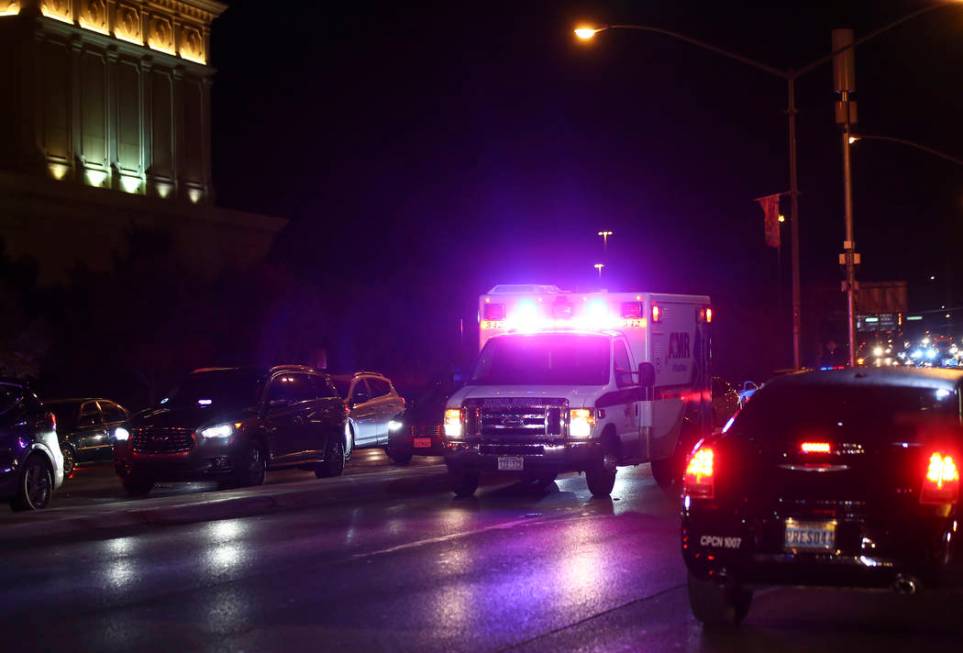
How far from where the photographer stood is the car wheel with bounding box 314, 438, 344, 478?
23.0 meters

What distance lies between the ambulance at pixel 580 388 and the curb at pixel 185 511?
192 centimetres

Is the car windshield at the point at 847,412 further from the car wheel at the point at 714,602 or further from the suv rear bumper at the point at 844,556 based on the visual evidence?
the car wheel at the point at 714,602

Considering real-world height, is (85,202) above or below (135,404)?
above

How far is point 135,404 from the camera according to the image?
49.1 meters

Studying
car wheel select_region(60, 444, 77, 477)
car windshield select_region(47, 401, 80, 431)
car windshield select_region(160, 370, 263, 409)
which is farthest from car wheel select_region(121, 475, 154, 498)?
car windshield select_region(47, 401, 80, 431)

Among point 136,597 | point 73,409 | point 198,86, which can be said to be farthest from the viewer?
point 198,86

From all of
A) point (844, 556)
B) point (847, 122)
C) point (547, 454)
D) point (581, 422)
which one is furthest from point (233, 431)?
point (847, 122)

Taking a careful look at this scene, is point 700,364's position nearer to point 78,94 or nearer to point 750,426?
point 750,426

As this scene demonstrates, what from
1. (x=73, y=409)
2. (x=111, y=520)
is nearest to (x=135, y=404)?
(x=73, y=409)

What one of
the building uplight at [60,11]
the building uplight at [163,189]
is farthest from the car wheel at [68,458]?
the building uplight at [163,189]

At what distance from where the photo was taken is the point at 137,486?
21.0 meters

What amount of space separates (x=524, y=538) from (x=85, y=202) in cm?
5674

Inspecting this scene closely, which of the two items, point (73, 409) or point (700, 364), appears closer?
point (700, 364)

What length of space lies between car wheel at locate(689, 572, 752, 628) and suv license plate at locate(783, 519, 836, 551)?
66 cm
